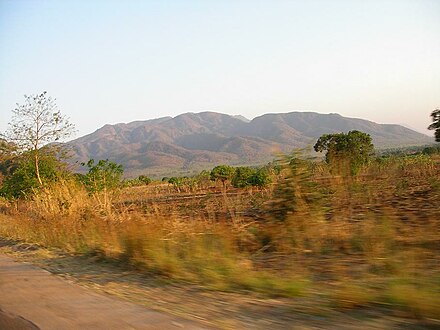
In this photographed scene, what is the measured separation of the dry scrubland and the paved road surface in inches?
51.7

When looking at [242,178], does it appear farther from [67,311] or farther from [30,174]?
[67,311]

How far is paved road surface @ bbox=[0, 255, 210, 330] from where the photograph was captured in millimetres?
4652

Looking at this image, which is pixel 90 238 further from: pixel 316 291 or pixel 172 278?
pixel 316 291

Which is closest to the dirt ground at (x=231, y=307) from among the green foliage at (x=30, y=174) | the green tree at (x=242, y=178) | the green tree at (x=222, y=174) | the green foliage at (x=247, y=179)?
the green tree at (x=222, y=174)

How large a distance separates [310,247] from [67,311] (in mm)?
4343

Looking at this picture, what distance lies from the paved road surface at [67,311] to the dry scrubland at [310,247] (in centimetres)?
131

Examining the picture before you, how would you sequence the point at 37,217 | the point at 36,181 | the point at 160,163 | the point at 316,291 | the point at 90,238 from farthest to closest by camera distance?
the point at 160,163 → the point at 36,181 → the point at 37,217 → the point at 90,238 → the point at 316,291

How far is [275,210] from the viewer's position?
859cm

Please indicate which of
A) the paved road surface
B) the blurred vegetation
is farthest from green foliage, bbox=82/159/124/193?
the paved road surface

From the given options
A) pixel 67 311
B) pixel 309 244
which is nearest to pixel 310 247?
pixel 309 244

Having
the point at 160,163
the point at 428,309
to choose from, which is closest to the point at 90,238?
the point at 428,309

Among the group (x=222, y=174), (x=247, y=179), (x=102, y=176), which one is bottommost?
(x=247, y=179)

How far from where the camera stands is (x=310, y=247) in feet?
25.1

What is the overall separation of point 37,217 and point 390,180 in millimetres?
13422
